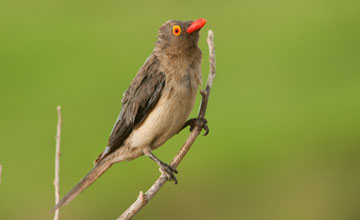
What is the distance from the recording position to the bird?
5.83 m

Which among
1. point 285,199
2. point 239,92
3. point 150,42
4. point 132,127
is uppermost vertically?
point 150,42

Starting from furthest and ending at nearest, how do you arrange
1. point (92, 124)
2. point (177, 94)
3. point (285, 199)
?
point (92, 124) < point (285, 199) < point (177, 94)

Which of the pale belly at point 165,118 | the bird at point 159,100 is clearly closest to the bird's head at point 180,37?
the bird at point 159,100

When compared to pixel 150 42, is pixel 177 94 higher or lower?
lower

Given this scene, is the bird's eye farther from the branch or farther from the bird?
the branch

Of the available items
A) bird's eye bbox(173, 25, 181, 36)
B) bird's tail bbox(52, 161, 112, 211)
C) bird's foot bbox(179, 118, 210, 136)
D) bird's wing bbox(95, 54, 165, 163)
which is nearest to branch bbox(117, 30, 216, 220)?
bird's foot bbox(179, 118, 210, 136)

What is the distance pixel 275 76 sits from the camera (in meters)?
11.8

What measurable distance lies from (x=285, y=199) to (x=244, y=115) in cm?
199

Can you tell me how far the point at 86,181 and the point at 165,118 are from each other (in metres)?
0.81

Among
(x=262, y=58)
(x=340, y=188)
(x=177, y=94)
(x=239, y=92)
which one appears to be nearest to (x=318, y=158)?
(x=340, y=188)

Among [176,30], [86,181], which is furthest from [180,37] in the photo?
[86,181]

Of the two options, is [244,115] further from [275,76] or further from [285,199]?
[285,199]

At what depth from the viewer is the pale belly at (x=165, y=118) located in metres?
5.80

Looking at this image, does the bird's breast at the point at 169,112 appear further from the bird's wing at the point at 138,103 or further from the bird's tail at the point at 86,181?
the bird's tail at the point at 86,181
